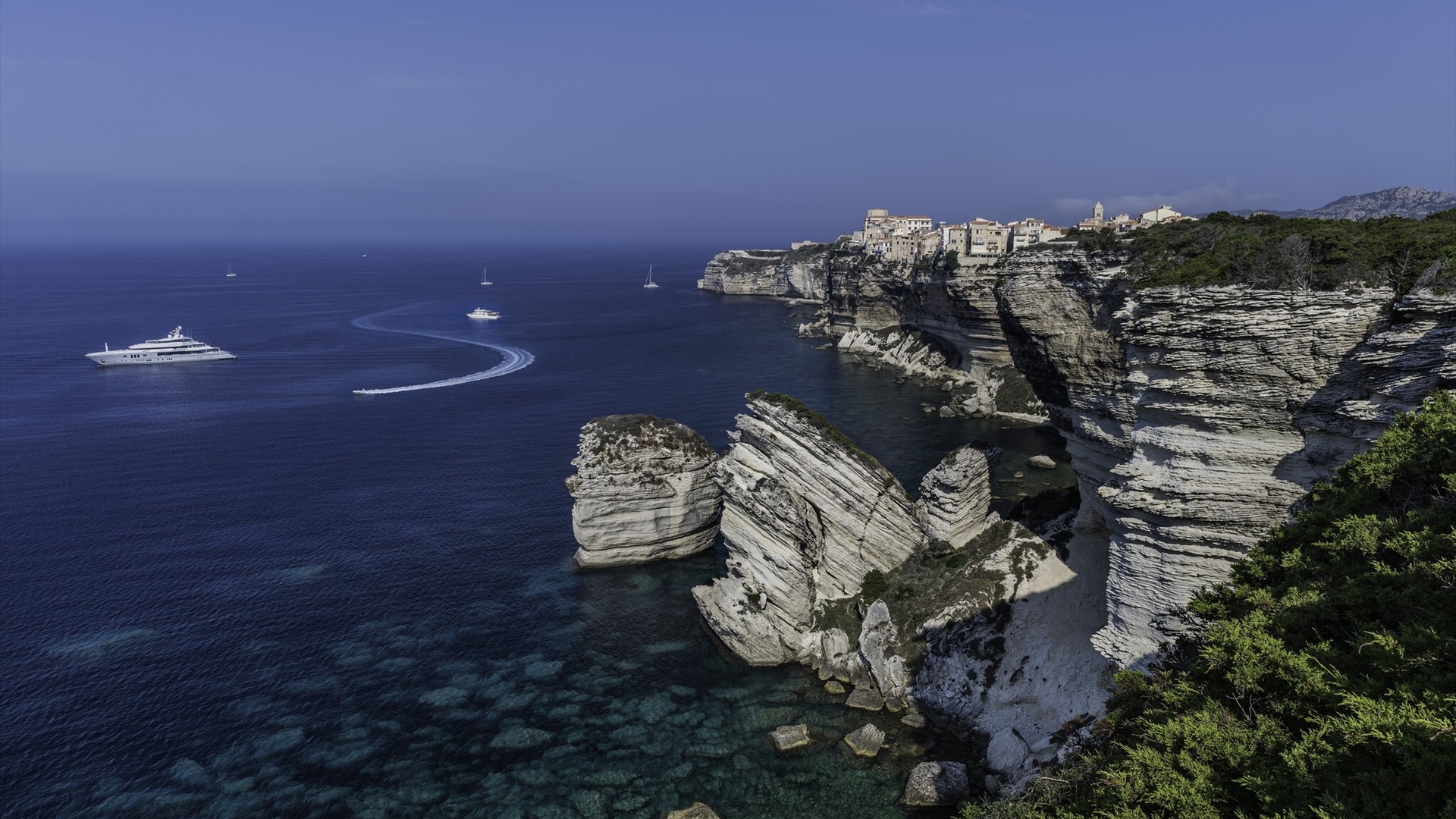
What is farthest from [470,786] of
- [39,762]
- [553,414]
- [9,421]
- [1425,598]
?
[9,421]

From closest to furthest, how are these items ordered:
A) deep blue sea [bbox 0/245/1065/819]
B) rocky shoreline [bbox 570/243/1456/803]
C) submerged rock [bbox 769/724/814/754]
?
rocky shoreline [bbox 570/243/1456/803] < deep blue sea [bbox 0/245/1065/819] < submerged rock [bbox 769/724/814/754]

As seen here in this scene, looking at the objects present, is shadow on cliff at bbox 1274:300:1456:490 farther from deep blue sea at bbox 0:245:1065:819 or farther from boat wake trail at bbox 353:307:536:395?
boat wake trail at bbox 353:307:536:395

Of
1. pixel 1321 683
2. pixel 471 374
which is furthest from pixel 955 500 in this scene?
pixel 471 374

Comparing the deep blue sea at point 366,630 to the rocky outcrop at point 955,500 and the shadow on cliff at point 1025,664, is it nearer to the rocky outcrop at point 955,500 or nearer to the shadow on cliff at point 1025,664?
the shadow on cliff at point 1025,664

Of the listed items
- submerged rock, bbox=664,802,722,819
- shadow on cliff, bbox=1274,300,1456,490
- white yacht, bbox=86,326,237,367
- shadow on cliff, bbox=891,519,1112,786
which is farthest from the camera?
white yacht, bbox=86,326,237,367

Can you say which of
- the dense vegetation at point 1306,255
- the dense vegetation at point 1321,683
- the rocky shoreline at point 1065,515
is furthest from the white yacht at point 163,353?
the dense vegetation at point 1321,683

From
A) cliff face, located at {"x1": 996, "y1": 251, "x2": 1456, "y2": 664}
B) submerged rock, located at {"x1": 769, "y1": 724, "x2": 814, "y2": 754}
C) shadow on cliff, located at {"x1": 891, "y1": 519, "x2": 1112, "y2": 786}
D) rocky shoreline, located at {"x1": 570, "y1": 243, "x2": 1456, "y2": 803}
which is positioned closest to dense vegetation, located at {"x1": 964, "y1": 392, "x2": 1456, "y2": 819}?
cliff face, located at {"x1": 996, "y1": 251, "x2": 1456, "y2": 664}
